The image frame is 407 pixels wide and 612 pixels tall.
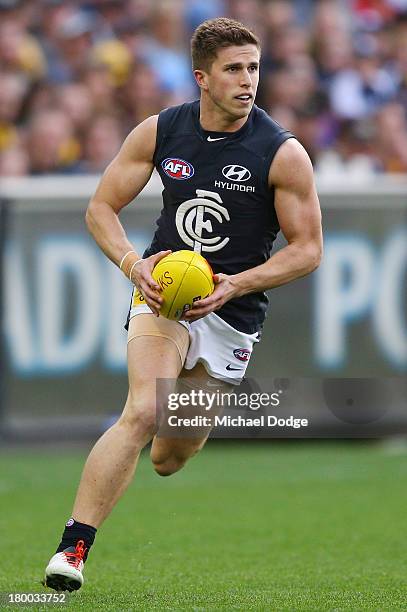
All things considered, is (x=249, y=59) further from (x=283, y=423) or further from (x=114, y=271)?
(x=114, y=271)

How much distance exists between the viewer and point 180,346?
21.4ft

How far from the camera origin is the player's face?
638 centimetres

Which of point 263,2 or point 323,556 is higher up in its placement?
point 263,2

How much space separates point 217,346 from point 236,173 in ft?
3.06

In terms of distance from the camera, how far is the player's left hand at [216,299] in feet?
20.2

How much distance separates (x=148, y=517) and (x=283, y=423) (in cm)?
116

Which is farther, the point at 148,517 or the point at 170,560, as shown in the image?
the point at 148,517

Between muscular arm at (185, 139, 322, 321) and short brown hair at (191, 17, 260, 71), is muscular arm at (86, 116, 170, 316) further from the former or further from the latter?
muscular arm at (185, 139, 322, 321)

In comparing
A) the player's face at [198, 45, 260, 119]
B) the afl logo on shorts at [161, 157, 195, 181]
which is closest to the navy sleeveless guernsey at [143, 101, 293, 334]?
the afl logo on shorts at [161, 157, 195, 181]

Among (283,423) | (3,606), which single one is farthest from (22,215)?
(3,606)

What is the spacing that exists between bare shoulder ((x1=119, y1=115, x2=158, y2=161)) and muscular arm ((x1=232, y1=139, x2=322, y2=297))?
66 centimetres

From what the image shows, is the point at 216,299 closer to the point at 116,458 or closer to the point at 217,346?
the point at 217,346
